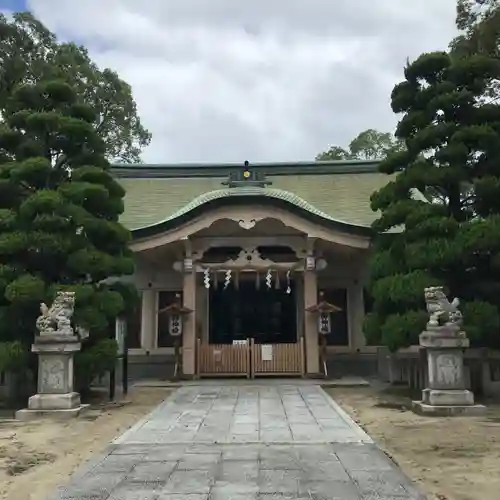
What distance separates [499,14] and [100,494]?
10628 mm

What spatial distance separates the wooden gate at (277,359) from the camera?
14414 millimetres

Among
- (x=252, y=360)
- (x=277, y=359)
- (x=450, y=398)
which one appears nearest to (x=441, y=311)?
(x=450, y=398)

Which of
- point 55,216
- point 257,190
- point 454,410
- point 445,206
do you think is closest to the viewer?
point 454,410

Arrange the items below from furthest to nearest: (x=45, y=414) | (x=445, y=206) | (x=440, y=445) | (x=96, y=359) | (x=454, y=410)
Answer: (x=445, y=206) < (x=96, y=359) < (x=45, y=414) < (x=454, y=410) < (x=440, y=445)

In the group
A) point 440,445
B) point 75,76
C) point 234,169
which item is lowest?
point 440,445

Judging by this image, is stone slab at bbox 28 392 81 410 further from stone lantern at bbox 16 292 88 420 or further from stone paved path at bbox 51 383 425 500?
stone paved path at bbox 51 383 425 500

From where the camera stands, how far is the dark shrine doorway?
16625mm

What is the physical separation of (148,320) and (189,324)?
1911mm

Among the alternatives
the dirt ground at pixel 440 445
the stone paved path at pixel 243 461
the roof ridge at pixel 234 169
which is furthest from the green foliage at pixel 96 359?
the roof ridge at pixel 234 169

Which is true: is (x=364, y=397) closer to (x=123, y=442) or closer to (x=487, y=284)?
(x=487, y=284)

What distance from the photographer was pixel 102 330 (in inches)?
436

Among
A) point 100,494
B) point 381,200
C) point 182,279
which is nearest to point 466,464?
point 100,494

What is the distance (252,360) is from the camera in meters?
14.4

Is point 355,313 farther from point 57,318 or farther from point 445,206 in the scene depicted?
point 57,318
